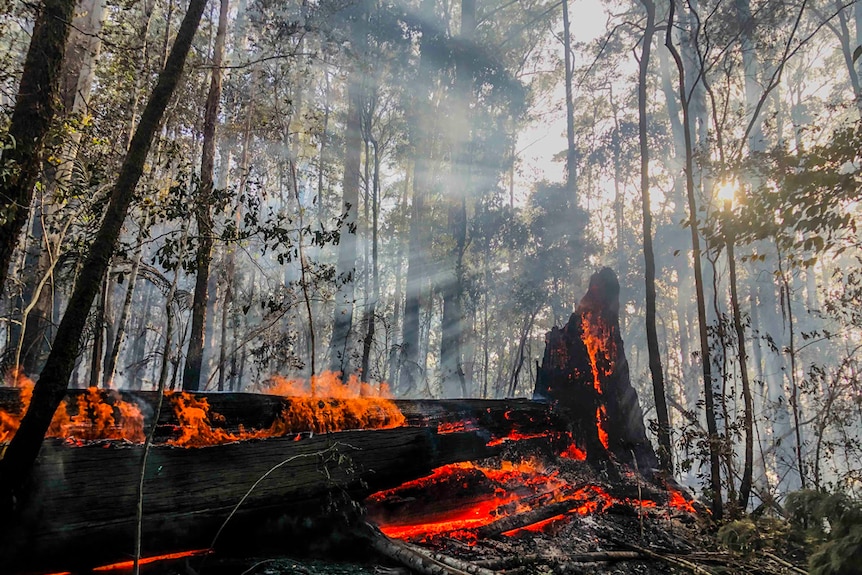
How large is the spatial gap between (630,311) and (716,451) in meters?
31.3

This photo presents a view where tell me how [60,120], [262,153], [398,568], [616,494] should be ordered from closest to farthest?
[398,568] → [60,120] → [616,494] → [262,153]

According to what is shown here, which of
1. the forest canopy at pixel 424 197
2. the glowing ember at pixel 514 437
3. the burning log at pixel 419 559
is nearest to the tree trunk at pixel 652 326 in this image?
the forest canopy at pixel 424 197

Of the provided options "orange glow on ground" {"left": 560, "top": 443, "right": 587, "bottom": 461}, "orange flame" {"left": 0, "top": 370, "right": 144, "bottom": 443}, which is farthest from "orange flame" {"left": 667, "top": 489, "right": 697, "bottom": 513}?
"orange flame" {"left": 0, "top": 370, "right": 144, "bottom": 443}

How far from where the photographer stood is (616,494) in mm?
7312

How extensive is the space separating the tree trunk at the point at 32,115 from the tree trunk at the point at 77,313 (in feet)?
0.68

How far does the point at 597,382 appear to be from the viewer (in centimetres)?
897

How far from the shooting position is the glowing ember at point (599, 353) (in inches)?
346

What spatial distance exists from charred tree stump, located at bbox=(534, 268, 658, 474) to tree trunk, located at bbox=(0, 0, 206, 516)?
295 inches

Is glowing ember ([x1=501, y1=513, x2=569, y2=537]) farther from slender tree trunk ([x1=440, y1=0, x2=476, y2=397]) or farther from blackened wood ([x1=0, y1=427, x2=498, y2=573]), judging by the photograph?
slender tree trunk ([x1=440, y1=0, x2=476, y2=397])

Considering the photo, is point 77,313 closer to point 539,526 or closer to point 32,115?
point 32,115

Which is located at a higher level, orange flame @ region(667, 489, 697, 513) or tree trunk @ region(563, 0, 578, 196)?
tree trunk @ region(563, 0, 578, 196)

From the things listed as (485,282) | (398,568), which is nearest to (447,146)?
(485,282)

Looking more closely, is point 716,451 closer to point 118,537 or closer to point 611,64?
point 118,537

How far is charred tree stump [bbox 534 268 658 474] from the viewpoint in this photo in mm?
8703
